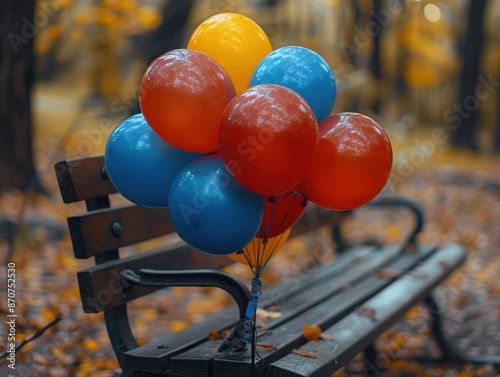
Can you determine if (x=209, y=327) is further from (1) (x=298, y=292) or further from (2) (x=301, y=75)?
(2) (x=301, y=75)

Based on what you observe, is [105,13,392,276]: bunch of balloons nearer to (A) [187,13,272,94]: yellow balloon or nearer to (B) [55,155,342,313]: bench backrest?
(A) [187,13,272,94]: yellow balloon

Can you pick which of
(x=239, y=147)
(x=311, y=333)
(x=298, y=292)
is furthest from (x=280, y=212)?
(x=298, y=292)

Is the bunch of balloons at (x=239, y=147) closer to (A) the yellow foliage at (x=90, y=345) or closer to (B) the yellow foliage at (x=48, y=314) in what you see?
(A) the yellow foliage at (x=90, y=345)

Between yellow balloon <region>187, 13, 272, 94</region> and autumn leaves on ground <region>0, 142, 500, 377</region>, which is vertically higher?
yellow balloon <region>187, 13, 272, 94</region>

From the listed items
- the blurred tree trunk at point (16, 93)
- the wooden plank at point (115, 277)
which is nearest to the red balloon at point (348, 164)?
the wooden plank at point (115, 277)

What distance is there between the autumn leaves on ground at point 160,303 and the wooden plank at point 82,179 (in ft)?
3.10

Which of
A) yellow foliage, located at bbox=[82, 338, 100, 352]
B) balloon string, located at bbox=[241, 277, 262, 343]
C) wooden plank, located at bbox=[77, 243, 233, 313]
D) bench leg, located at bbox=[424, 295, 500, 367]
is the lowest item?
bench leg, located at bbox=[424, 295, 500, 367]

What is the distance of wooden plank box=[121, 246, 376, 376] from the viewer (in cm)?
243

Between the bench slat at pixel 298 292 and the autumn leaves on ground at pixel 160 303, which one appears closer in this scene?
the bench slat at pixel 298 292

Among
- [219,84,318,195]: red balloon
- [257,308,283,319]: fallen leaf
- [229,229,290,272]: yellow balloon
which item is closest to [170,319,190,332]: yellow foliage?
[257,308,283,319]: fallen leaf

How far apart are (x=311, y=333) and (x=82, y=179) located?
3.61 ft

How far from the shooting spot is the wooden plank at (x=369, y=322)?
233 centimetres

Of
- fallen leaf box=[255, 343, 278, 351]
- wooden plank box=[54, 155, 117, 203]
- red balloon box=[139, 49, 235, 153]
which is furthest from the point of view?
wooden plank box=[54, 155, 117, 203]

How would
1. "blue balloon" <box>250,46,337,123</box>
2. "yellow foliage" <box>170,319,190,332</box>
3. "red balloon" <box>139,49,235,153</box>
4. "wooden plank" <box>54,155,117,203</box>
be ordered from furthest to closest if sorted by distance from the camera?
1. "yellow foliage" <box>170,319,190,332</box>
2. "wooden plank" <box>54,155,117,203</box>
3. "blue balloon" <box>250,46,337,123</box>
4. "red balloon" <box>139,49,235,153</box>
